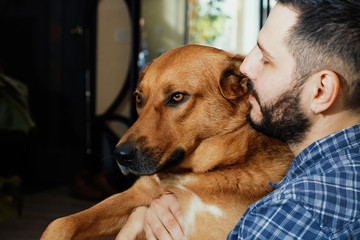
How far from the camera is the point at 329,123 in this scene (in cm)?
83

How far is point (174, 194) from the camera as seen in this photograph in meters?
1.23

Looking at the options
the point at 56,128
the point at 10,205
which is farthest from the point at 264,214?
the point at 56,128

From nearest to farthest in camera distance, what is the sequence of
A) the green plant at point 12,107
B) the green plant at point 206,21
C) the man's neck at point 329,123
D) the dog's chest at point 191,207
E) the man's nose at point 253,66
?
the man's neck at point 329,123
the man's nose at point 253,66
the dog's chest at point 191,207
the green plant at point 12,107
the green plant at point 206,21

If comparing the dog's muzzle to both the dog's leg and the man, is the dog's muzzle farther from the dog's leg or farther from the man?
the man

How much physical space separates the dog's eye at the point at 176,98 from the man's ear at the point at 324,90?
0.53 m

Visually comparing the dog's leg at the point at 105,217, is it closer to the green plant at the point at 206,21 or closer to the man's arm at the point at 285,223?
the man's arm at the point at 285,223

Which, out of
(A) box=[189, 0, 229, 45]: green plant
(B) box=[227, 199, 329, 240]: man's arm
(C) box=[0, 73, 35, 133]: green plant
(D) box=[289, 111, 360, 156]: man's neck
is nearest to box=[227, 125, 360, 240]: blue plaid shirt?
(B) box=[227, 199, 329, 240]: man's arm

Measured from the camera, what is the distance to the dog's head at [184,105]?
4.00 feet

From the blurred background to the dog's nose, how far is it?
1.95 meters

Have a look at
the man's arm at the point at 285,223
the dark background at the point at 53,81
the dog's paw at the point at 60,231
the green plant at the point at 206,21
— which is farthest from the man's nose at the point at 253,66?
the dark background at the point at 53,81

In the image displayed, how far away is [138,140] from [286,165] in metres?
0.47

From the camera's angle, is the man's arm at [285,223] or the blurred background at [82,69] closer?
the man's arm at [285,223]

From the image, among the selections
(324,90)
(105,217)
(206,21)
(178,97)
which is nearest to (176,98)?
(178,97)

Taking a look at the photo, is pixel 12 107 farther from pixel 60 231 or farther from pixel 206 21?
pixel 206 21
